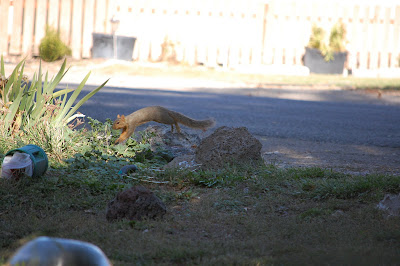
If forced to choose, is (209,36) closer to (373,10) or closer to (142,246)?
(373,10)

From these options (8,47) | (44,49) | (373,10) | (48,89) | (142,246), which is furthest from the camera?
(373,10)

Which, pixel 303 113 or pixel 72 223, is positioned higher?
pixel 303 113

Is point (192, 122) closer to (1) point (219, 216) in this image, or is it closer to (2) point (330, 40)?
(1) point (219, 216)

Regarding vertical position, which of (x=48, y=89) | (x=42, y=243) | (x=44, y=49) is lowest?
(x=42, y=243)

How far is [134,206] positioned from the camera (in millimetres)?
3359

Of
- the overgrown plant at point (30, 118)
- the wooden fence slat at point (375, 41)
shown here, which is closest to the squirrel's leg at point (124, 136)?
the overgrown plant at point (30, 118)

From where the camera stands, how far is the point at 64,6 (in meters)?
15.8

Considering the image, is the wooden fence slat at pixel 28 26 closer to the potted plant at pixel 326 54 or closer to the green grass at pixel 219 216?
the potted plant at pixel 326 54

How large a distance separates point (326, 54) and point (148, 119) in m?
11.4

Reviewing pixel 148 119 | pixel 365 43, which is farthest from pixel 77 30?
pixel 148 119

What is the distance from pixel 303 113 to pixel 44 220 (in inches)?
242

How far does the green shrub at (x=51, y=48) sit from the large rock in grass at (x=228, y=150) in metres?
10.9

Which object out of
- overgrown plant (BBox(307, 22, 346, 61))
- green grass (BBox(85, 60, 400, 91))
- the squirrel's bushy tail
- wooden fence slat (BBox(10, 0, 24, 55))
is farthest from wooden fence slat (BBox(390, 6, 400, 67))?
the squirrel's bushy tail

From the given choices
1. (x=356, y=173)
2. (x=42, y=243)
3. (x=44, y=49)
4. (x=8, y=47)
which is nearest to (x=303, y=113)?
(x=356, y=173)
